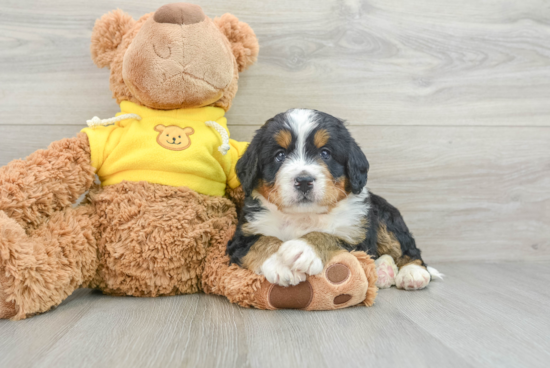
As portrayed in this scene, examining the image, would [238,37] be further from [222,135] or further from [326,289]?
[326,289]

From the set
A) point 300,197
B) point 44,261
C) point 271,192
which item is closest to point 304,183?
point 300,197

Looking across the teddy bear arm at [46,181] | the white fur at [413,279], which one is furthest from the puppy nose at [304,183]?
the teddy bear arm at [46,181]

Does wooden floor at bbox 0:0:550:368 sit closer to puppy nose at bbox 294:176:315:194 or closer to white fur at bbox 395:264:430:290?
white fur at bbox 395:264:430:290

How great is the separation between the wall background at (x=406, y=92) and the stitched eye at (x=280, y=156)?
2.39 feet

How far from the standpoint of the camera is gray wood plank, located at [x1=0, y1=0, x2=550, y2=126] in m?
2.32

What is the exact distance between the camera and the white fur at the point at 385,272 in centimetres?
207

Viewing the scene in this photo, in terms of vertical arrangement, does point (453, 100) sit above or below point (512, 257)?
above

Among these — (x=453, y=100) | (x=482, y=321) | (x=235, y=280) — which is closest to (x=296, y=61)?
(x=453, y=100)

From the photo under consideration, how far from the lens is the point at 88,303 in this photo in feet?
5.76

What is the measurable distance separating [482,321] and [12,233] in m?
1.71

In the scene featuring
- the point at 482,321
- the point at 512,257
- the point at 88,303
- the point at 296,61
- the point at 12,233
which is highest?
the point at 296,61

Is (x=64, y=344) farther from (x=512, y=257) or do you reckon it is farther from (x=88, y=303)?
(x=512, y=257)

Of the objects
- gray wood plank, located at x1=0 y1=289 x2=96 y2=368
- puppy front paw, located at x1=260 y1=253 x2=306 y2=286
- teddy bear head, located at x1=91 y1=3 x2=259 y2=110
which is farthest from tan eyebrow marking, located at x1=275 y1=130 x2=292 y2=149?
gray wood plank, located at x1=0 y1=289 x2=96 y2=368

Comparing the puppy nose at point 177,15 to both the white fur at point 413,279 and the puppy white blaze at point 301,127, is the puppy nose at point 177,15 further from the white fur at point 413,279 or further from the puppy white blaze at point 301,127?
the white fur at point 413,279
